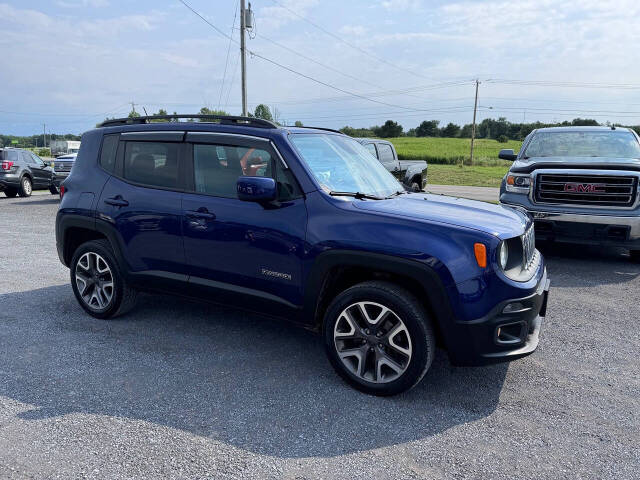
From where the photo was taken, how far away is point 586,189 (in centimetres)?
721

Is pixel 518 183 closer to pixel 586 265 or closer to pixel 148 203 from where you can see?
pixel 586 265

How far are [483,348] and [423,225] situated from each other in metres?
0.88

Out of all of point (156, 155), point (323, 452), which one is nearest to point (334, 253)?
point (323, 452)

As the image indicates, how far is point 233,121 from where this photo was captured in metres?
4.27

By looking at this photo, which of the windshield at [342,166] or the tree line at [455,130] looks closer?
the windshield at [342,166]

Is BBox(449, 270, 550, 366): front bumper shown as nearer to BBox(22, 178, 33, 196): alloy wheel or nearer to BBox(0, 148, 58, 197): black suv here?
BBox(0, 148, 58, 197): black suv

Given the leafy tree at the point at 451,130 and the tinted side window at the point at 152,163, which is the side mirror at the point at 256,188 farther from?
the leafy tree at the point at 451,130

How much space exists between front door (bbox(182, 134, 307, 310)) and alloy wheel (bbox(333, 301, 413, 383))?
1.40 feet

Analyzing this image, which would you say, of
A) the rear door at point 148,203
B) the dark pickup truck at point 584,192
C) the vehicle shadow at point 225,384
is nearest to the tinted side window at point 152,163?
the rear door at point 148,203

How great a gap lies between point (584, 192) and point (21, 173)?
17.6m

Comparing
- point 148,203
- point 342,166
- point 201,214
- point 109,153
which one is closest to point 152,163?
point 148,203

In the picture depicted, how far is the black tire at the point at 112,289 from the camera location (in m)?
4.71

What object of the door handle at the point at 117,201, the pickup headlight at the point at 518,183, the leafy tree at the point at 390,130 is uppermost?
the leafy tree at the point at 390,130

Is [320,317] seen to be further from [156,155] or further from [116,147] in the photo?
[116,147]
